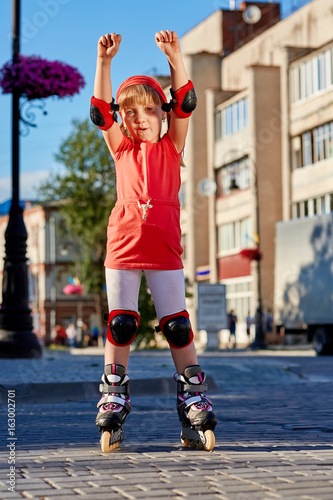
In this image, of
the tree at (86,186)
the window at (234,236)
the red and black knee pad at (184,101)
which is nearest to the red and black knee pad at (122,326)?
the red and black knee pad at (184,101)

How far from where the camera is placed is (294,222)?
90.3ft

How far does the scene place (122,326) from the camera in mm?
5281

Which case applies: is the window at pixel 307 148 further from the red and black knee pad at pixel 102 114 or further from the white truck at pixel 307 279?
the red and black knee pad at pixel 102 114

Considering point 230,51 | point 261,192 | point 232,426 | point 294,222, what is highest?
point 230,51

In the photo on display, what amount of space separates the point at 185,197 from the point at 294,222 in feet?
110

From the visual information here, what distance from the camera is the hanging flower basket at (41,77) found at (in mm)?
14992

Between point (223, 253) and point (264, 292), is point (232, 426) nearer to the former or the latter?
point (264, 292)

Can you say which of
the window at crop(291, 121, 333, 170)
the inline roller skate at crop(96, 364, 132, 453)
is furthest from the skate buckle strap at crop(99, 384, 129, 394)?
the window at crop(291, 121, 333, 170)

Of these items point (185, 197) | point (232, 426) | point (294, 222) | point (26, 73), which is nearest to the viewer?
point (232, 426)

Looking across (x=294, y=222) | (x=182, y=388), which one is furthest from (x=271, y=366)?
(x=294, y=222)

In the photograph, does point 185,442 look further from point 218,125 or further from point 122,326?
point 218,125

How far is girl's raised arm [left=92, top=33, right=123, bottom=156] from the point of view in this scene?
18.1 ft

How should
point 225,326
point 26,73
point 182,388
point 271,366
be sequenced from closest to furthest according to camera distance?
1. point 182,388
2. point 271,366
3. point 26,73
4. point 225,326

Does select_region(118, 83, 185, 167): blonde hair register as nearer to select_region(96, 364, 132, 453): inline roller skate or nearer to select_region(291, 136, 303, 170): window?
select_region(96, 364, 132, 453): inline roller skate
